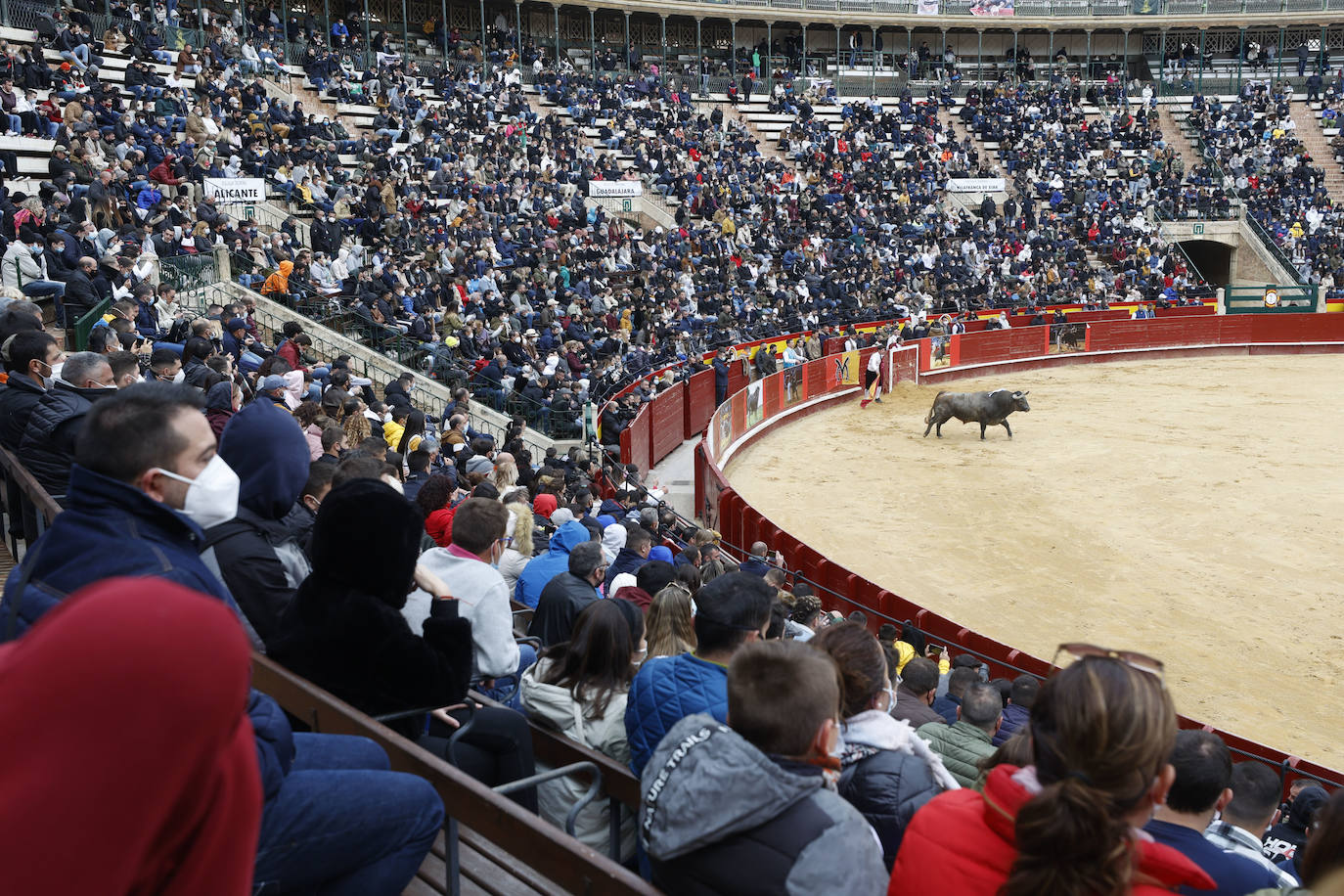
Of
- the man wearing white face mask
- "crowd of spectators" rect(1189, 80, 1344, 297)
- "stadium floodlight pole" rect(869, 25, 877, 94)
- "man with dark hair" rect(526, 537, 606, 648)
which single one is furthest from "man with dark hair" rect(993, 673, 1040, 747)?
"stadium floodlight pole" rect(869, 25, 877, 94)

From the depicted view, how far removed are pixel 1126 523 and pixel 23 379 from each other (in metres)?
14.5

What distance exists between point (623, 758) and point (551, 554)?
11.7 ft

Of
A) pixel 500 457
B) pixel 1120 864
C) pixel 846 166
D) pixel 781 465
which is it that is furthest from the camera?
pixel 846 166

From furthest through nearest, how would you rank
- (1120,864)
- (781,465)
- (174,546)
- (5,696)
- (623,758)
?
(781,465) < (623,758) < (174,546) < (1120,864) < (5,696)

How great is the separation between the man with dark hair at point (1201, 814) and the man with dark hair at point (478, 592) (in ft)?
7.05

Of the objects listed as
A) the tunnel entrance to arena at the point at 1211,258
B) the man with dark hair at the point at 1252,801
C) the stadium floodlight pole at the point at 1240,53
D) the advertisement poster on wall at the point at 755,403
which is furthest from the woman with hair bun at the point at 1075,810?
the stadium floodlight pole at the point at 1240,53

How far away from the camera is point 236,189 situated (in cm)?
2089

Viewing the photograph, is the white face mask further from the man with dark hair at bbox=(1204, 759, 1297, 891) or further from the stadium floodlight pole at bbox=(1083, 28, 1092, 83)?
the stadium floodlight pole at bbox=(1083, 28, 1092, 83)

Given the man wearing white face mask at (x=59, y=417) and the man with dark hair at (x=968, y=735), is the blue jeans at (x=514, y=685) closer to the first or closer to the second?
the man with dark hair at (x=968, y=735)

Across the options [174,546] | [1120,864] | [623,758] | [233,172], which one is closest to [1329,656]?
[623,758]

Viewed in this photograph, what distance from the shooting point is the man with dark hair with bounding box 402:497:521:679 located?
4039 millimetres

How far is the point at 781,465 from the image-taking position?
21.3 m

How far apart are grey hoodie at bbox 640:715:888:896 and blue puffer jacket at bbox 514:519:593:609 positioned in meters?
4.63

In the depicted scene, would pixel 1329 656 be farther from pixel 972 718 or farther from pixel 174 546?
pixel 174 546
